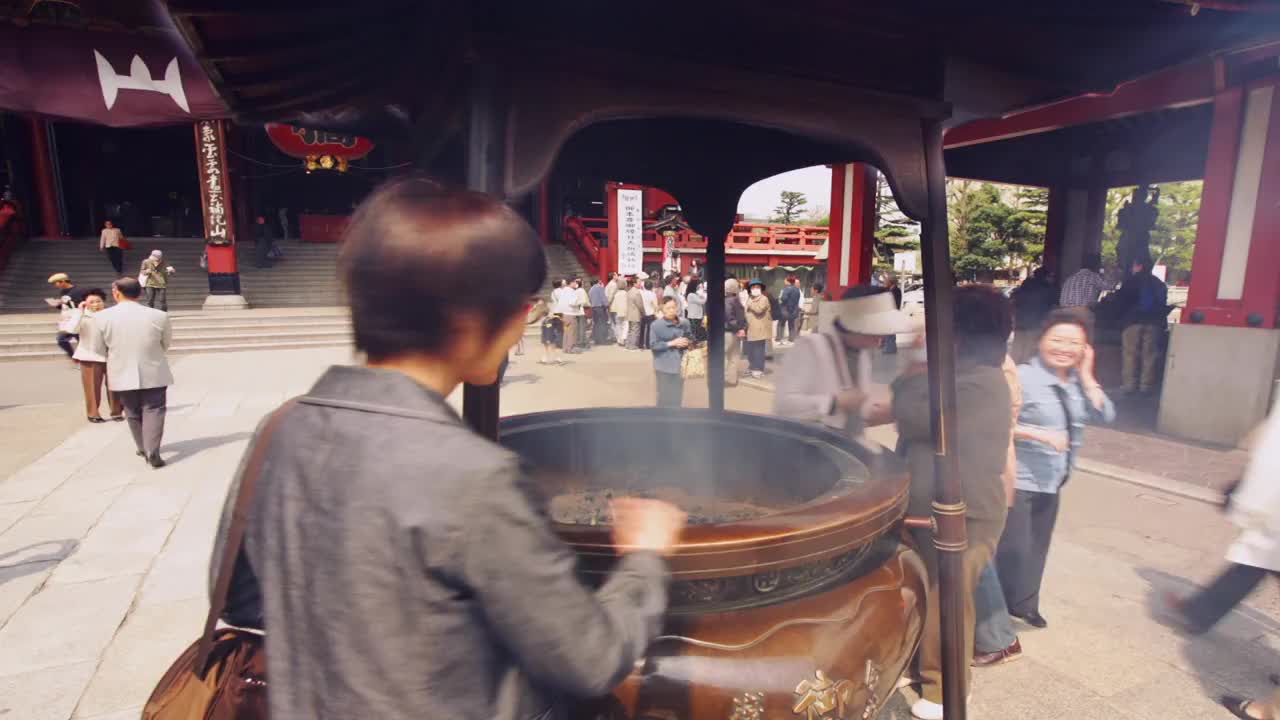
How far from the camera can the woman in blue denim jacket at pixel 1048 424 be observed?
8.93 feet

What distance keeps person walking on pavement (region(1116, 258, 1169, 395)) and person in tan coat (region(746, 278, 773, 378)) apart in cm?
437

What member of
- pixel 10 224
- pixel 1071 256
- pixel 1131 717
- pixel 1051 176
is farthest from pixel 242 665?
pixel 10 224

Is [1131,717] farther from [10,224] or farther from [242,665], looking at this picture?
[10,224]

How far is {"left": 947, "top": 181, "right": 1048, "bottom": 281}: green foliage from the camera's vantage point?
1092 inches

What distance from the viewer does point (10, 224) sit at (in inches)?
560

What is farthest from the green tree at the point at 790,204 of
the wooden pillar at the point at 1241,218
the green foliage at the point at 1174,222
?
the wooden pillar at the point at 1241,218

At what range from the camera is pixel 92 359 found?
6035mm

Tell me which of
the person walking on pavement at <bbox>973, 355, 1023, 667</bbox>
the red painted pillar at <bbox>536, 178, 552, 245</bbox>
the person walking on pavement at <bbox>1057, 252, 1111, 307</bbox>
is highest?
the red painted pillar at <bbox>536, 178, 552, 245</bbox>

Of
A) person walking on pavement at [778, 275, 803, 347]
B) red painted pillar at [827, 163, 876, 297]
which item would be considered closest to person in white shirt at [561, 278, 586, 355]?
person walking on pavement at [778, 275, 803, 347]

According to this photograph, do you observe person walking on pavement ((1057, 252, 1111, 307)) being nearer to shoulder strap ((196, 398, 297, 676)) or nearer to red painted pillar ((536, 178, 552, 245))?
shoulder strap ((196, 398, 297, 676))

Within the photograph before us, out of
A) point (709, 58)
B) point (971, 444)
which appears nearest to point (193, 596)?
point (709, 58)

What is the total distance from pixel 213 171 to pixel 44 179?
5.30 meters

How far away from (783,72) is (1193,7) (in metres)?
0.88

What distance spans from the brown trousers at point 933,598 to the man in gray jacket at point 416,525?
6.02 feet
